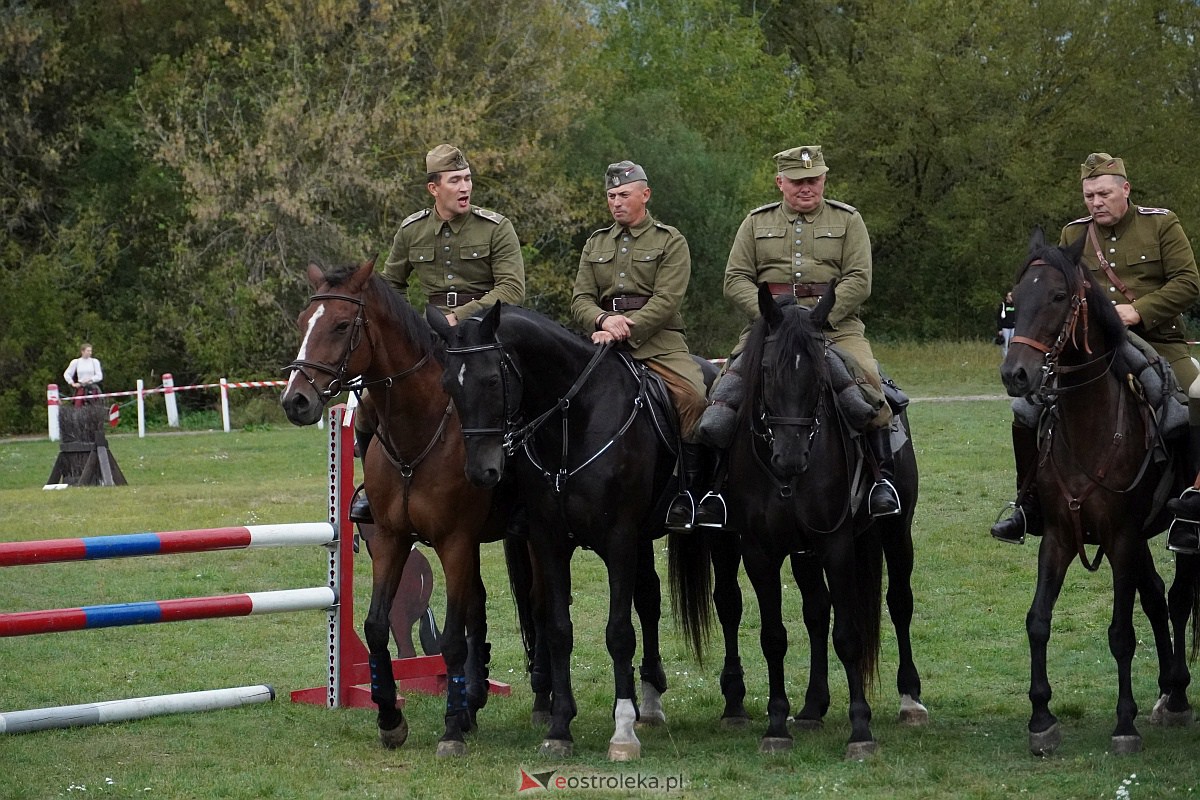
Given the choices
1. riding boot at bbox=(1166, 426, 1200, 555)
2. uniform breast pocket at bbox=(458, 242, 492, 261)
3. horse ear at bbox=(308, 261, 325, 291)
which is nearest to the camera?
riding boot at bbox=(1166, 426, 1200, 555)

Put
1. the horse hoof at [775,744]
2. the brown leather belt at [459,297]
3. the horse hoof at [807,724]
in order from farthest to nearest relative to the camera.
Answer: the brown leather belt at [459,297] < the horse hoof at [807,724] < the horse hoof at [775,744]

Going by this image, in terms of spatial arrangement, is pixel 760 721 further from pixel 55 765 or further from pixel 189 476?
pixel 189 476

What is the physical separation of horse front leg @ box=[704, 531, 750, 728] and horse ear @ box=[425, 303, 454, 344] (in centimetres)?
218

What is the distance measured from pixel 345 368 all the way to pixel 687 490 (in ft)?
6.59

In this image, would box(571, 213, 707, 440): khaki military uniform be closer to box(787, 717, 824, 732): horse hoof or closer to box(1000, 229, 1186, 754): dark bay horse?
box(787, 717, 824, 732): horse hoof

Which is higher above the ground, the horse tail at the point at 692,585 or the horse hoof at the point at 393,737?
the horse tail at the point at 692,585

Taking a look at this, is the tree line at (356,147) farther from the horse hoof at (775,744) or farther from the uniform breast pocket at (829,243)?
the horse hoof at (775,744)

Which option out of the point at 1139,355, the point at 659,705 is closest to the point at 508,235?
the point at 659,705

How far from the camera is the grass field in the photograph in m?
7.25

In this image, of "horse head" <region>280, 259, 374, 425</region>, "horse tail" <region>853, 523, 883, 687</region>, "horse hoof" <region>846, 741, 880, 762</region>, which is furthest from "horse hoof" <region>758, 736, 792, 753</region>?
"horse head" <region>280, 259, 374, 425</region>

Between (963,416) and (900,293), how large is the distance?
26.8m

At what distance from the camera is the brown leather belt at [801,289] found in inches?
339

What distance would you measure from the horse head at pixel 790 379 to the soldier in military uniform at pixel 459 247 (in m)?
1.99

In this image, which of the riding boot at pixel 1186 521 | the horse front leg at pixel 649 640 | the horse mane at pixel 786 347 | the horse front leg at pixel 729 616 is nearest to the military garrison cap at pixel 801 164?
the horse mane at pixel 786 347
